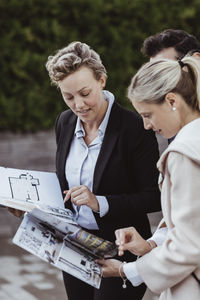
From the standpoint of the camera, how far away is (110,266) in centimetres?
249

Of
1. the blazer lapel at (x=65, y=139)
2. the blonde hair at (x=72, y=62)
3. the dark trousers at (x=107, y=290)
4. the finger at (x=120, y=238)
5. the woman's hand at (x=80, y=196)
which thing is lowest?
the dark trousers at (x=107, y=290)

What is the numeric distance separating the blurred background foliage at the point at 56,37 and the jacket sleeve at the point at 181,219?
5153mm

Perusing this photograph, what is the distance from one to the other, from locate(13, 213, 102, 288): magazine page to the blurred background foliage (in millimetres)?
4572

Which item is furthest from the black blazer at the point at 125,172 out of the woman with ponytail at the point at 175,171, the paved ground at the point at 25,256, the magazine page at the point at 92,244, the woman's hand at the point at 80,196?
the paved ground at the point at 25,256

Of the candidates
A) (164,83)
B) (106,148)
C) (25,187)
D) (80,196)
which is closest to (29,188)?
(25,187)

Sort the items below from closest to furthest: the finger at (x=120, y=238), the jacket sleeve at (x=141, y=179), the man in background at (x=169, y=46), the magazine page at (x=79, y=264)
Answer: the finger at (x=120, y=238)
the magazine page at (x=79, y=264)
the jacket sleeve at (x=141, y=179)
the man in background at (x=169, y=46)

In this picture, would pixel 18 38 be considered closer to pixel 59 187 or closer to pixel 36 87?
pixel 36 87

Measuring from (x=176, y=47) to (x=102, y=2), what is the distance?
421cm

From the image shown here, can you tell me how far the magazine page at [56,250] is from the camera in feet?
8.12

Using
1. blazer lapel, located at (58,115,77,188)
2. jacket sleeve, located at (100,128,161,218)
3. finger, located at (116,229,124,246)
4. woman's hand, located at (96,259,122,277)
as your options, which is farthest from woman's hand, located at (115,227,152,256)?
blazer lapel, located at (58,115,77,188)

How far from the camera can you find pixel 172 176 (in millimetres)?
2002

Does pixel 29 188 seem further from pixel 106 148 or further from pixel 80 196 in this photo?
pixel 106 148

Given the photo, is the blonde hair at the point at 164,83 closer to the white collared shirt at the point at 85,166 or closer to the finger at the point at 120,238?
the finger at the point at 120,238

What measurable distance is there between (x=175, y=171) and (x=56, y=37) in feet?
17.4
